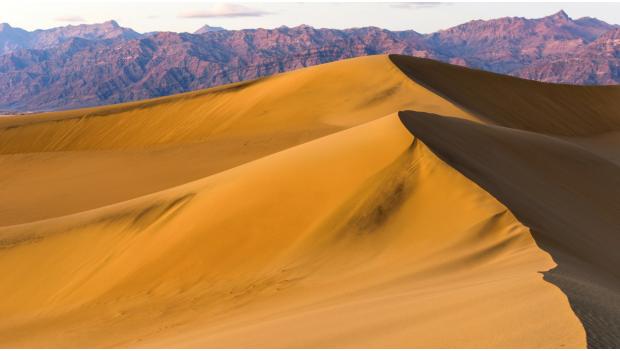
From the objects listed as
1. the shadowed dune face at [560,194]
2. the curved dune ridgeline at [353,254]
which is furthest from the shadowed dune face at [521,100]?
the curved dune ridgeline at [353,254]

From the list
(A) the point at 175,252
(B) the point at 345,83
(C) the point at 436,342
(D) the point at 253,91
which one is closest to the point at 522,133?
(A) the point at 175,252

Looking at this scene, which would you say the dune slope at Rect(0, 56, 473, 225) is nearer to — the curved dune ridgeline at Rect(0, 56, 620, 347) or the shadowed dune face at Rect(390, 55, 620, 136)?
the shadowed dune face at Rect(390, 55, 620, 136)

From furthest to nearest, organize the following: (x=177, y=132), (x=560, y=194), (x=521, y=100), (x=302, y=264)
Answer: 1. (x=521, y=100)
2. (x=177, y=132)
3. (x=560, y=194)
4. (x=302, y=264)

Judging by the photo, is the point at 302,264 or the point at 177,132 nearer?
the point at 302,264

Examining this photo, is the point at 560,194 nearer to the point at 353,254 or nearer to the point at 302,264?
the point at 353,254

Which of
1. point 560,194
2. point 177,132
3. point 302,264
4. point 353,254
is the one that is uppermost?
point 560,194

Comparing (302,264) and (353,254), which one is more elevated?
(353,254)

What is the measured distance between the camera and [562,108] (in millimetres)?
35281

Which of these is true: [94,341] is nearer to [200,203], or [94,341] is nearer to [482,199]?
[200,203]

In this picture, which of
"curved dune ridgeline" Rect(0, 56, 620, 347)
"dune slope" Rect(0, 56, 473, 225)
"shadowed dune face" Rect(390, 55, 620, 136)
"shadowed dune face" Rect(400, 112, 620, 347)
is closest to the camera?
"curved dune ridgeline" Rect(0, 56, 620, 347)

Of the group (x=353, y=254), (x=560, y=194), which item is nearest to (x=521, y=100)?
(x=560, y=194)

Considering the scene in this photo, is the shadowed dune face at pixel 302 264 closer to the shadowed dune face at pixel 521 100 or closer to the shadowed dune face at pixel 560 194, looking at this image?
the shadowed dune face at pixel 560 194

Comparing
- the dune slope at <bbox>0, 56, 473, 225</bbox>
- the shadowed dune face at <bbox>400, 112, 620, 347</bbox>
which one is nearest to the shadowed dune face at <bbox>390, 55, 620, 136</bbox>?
the dune slope at <bbox>0, 56, 473, 225</bbox>

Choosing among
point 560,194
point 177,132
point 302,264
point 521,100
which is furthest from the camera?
point 521,100
